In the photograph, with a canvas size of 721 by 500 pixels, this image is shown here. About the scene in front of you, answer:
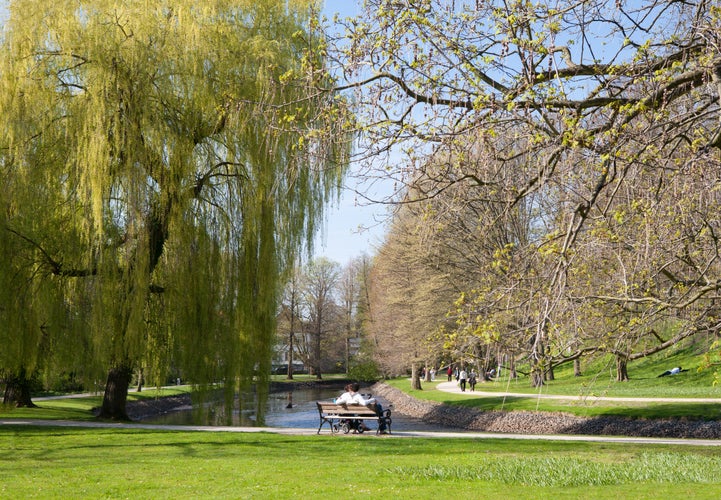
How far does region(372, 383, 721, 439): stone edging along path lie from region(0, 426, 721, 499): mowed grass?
20.7 feet

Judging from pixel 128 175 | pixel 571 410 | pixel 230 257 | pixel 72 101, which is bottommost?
pixel 571 410

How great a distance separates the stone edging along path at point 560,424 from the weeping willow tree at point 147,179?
368 inches

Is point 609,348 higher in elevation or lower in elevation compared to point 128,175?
lower

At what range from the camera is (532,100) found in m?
5.79

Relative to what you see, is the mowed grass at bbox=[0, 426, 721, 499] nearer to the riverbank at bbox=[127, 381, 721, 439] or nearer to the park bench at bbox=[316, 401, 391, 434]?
the park bench at bbox=[316, 401, 391, 434]

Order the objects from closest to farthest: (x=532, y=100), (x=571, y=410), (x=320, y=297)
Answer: (x=532, y=100), (x=571, y=410), (x=320, y=297)

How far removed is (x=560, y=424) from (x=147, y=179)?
44.3ft

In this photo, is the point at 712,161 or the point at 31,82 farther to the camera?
the point at 31,82

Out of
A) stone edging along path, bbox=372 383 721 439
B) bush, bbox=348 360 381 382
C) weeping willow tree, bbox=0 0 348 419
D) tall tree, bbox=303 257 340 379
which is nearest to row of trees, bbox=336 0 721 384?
weeping willow tree, bbox=0 0 348 419

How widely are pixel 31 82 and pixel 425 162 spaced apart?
11974mm

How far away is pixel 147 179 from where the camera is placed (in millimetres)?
15695

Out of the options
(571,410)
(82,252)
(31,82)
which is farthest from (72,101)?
(571,410)

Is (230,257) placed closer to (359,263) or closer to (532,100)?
(532,100)

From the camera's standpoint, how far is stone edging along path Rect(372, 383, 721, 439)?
58.9 feet
